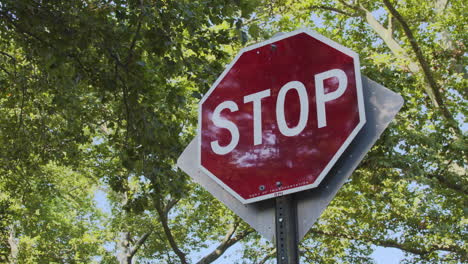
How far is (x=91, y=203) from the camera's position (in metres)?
23.9

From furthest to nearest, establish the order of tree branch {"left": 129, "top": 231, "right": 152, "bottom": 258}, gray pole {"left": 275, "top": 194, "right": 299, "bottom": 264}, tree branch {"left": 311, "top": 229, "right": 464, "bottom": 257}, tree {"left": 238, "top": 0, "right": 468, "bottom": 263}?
tree branch {"left": 129, "top": 231, "right": 152, "bottom": 258}, tree branch {"left": 311, "top": 229, "right": 464, "bottom": 257}, tree {"left": 238, "top": 0, "right": 468, "bottom": 263}, gray pole {"left": 275, "top": 194, "right": 299, "bottom": 264}

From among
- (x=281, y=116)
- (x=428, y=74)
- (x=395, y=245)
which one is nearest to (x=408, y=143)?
(x=428, y=74)

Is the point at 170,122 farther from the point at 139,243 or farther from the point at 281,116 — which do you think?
the point at 139,243

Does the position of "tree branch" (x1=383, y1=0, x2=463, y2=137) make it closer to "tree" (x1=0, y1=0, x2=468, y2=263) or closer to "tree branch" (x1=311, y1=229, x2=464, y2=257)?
"tree" (x1=0, y1=0, x2=468, y2=263)

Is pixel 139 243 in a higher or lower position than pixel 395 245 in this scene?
higher

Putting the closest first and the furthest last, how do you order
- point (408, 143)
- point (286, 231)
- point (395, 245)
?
point (286, 231) → point (408, 143) → point (395, 245)

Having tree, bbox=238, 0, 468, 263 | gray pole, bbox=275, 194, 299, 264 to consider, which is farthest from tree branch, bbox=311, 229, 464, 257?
gray pole, bbox=275, 194, 299, 264

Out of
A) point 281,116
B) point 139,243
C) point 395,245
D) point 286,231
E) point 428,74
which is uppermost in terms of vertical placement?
point 428,74

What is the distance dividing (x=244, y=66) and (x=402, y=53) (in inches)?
460

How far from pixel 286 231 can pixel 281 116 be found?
0.46 metres

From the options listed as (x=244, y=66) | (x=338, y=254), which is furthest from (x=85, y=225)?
(x=244, y=66)

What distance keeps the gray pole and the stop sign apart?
6 cm

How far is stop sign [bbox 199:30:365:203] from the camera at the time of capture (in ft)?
6.70

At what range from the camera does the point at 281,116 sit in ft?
7.15
